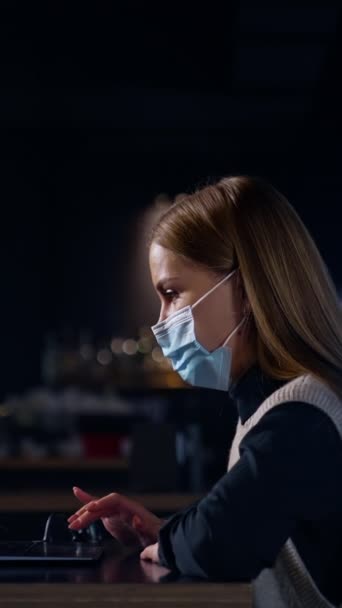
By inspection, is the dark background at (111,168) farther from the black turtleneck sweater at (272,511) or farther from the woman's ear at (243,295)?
the black turtleneck sweater at (272,511)

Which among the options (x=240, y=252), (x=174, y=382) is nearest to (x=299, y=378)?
(x=240, y=252)

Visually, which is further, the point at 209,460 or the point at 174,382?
the point at 174,382

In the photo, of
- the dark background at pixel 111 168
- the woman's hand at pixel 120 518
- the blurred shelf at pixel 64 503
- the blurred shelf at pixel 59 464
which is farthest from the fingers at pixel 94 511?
the dark background at pixel 111 168

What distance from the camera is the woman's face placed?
1.47 m

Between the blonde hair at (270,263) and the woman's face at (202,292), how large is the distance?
0.05 feet

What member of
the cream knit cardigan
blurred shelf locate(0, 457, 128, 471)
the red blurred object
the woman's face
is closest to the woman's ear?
the woman's face

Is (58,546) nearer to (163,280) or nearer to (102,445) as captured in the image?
(163,280)

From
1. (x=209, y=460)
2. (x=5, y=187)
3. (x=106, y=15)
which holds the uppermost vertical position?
(x=106, y=15)

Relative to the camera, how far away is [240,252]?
4.72 feet

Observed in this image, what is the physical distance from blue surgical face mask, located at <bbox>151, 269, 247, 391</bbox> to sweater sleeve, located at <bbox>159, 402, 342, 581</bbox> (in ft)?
0.70

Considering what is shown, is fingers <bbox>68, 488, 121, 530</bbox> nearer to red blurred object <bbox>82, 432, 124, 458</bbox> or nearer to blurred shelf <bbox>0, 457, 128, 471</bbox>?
blurred shelf <bbox>0, 457, 128, 471</bbox>

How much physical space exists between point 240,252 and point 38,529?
56 cm

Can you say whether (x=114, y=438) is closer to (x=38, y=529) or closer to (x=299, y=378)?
(x=38, y=529)

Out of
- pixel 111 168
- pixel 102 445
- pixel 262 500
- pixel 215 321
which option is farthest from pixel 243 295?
pixel 111 168
